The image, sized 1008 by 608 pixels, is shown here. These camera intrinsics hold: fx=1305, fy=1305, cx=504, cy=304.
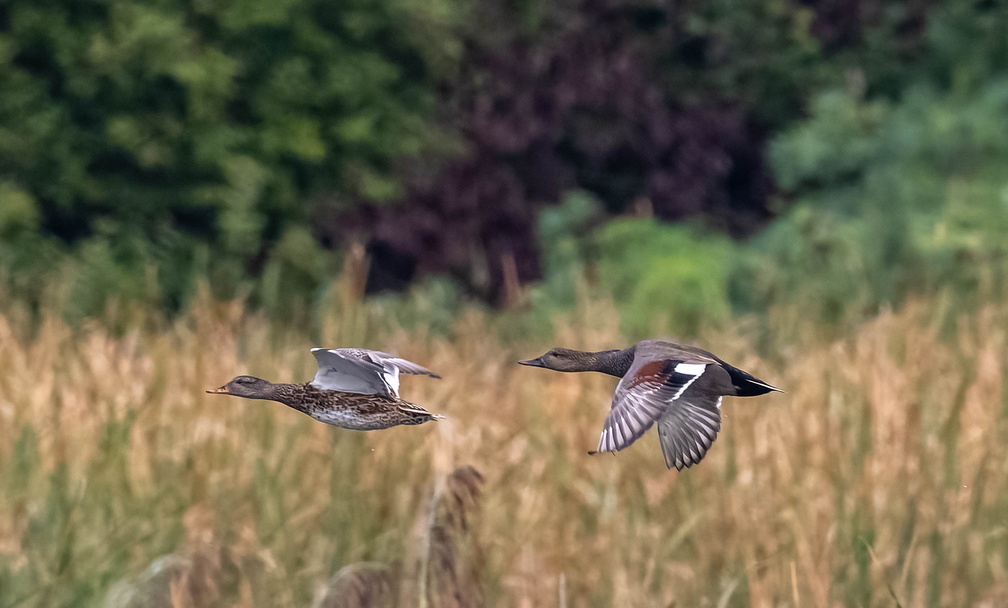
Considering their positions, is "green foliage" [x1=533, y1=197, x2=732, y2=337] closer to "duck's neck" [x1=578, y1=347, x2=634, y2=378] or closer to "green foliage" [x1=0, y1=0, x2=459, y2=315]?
"green foliage" [x1=0, y1=0, x2=459, y2=315]

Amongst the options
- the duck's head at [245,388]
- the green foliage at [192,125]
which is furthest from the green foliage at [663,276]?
the duck's head at [245,388]

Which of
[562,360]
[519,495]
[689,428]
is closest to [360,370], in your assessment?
[562,360]


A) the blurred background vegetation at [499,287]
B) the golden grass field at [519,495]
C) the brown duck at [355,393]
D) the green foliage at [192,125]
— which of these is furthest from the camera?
the green foliage at [192,125]

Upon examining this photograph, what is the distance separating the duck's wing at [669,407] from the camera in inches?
35.4

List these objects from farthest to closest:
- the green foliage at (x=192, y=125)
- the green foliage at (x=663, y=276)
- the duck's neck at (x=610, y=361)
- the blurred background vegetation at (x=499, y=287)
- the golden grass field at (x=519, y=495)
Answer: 1. the green foliage at (x=192, y=125)
2. the green foliage at (x=663, y=276)
3. the blurred background vegetation at (x=499, y=287)
4. the golden grass field at (x=519, y=495)
5. the duck's neck at (x=610, y=361)

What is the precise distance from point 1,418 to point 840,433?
2.16 metres

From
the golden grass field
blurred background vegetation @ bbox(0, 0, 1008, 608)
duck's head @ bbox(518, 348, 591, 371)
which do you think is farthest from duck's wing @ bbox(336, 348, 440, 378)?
the golden grass field

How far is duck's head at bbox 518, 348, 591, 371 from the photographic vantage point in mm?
1046

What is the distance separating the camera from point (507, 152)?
7.95 m

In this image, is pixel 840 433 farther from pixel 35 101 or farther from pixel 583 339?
pixel 35 101

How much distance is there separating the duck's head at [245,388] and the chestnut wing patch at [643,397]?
0.86ft

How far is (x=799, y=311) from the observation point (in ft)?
17.6

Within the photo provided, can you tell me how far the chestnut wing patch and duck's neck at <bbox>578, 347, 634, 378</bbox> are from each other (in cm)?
8

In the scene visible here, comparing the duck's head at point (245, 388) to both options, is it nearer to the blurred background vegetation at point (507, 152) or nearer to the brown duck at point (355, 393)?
the brown duck at point (355, 393)
